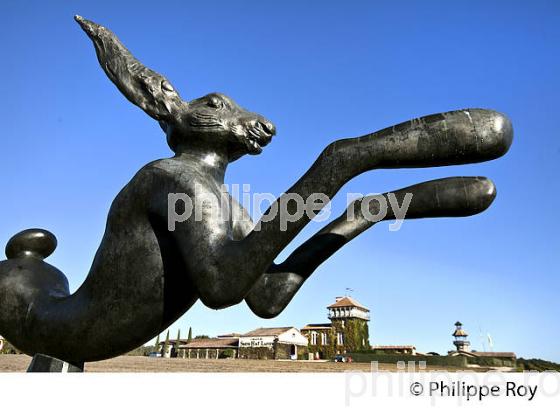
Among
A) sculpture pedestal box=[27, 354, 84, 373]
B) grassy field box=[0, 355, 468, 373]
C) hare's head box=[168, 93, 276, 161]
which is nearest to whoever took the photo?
sculpture pedestal box=[27, 354, 84, 373]

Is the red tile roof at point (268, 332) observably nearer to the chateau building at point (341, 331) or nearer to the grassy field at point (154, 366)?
the chateau building at point (341, 331)

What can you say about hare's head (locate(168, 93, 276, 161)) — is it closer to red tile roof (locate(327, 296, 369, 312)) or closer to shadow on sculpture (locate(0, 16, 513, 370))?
shadow on sculpture (locate(0, 16, 513, 370))

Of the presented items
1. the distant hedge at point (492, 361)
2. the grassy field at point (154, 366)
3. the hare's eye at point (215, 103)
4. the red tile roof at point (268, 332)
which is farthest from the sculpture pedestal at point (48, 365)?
the red tile roof at point (268, 332)

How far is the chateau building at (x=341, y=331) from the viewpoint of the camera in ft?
169

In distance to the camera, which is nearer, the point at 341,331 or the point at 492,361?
the point at 492,361

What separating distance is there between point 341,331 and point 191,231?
53013 mm

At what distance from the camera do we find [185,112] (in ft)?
7.51

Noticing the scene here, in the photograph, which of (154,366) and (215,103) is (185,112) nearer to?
(215,103)

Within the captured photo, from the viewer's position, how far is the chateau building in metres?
51.4

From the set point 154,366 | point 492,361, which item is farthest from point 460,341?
point 154,366

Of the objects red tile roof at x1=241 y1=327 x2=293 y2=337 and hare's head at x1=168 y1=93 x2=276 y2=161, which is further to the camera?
red tile roof at x1=241 y1=327 x2=293 y2=337

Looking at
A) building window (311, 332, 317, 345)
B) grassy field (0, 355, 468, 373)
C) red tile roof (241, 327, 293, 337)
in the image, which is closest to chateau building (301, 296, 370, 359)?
building window (311, 332, 317, 345)
